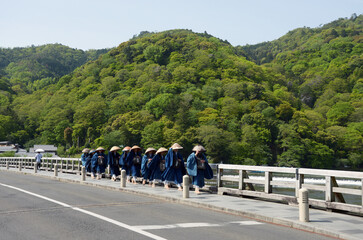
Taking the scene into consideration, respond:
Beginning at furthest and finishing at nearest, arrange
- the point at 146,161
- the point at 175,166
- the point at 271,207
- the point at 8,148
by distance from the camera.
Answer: the point at 8,148
the point at 146,161
the point at 175,166
the point at 271,207

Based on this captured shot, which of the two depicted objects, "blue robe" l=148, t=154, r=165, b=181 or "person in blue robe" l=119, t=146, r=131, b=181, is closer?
"blue robe" l=148, t=154, r=165, b=181

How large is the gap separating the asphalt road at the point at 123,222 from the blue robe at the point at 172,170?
149 inches

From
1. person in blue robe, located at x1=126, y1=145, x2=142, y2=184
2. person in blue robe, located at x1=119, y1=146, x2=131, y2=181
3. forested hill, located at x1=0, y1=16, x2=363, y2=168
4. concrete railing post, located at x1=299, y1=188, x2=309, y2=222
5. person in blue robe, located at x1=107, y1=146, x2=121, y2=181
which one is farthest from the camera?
forested hill, located at x1=0, y1=16, x2=363, y2=168

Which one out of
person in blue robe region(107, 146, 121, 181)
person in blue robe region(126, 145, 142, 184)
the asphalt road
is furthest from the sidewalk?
person in blue robe region(107, 146, 121, 181)

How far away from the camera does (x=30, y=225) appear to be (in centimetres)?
970

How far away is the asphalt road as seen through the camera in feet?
28.4

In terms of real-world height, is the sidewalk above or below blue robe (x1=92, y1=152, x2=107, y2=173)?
below

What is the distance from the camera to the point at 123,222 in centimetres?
1010

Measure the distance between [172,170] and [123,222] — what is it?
8.49 m

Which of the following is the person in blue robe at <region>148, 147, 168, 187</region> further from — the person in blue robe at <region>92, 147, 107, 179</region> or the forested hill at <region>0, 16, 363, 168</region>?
the forested hill at <region>0, 16, 363, 168</region>

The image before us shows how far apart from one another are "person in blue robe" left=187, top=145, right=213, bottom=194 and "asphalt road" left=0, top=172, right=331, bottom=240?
237cm

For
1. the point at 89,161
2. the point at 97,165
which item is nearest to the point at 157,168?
the point at 97,165

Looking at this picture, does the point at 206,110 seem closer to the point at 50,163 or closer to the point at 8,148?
the point at 8,148

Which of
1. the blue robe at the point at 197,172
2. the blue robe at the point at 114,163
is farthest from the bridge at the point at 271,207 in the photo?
the blue robe at the point at 114,163
